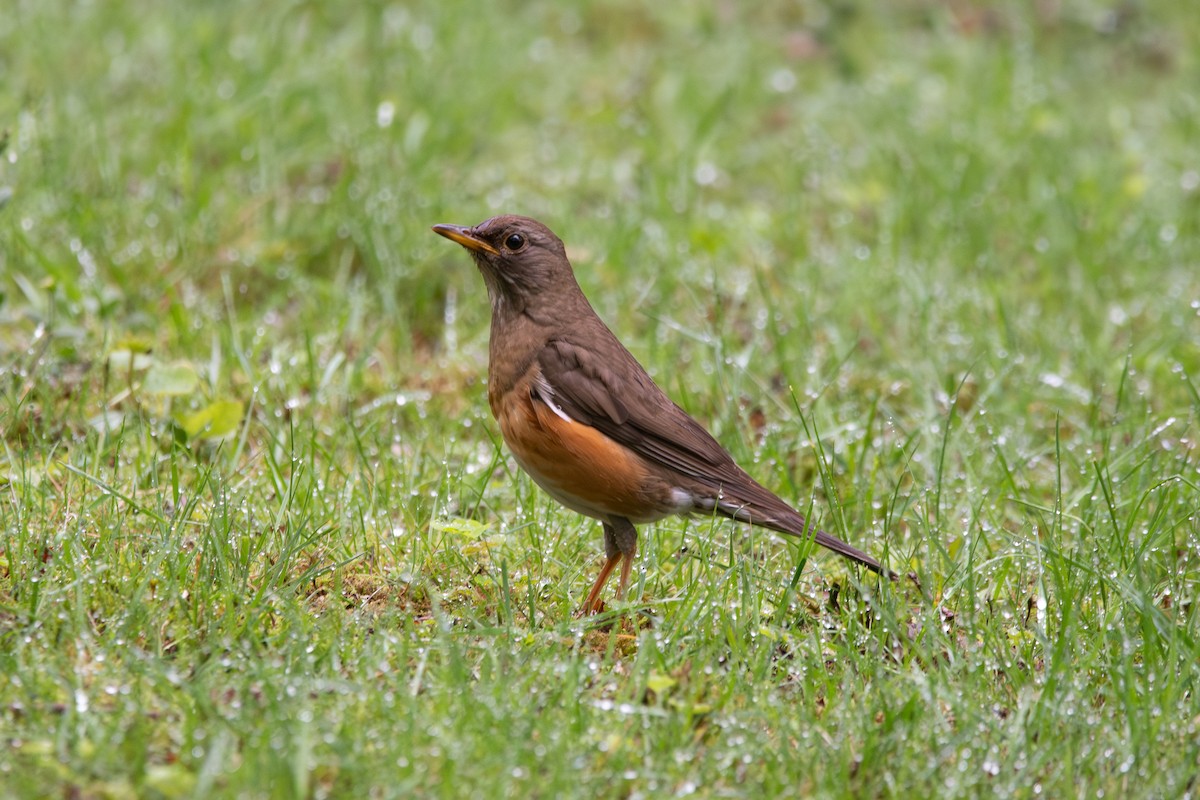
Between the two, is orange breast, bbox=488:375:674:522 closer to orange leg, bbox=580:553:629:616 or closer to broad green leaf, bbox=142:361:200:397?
orange leg, bbox=580:553:629:616

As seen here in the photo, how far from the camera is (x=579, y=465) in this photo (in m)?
4.14

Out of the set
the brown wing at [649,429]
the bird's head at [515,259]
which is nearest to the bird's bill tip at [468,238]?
the bird's head at [515,259]

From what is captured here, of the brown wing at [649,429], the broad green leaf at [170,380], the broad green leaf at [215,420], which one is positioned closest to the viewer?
the brown wing at [649,429]

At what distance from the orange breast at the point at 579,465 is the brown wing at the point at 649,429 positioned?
0.06m

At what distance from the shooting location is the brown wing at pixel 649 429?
14.0ft

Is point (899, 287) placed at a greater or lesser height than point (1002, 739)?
greater

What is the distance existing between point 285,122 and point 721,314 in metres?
2.82

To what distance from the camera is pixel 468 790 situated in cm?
302

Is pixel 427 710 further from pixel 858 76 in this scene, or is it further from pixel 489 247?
pixel 858 76

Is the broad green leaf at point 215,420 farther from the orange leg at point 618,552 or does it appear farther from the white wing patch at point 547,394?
the orange leg at point 618,552

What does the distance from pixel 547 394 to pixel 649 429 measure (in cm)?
34

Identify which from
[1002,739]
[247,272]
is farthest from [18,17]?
[1002,739]

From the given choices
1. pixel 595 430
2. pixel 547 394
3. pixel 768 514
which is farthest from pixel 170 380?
pixel 768 514

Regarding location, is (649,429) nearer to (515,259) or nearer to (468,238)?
(515,259)
